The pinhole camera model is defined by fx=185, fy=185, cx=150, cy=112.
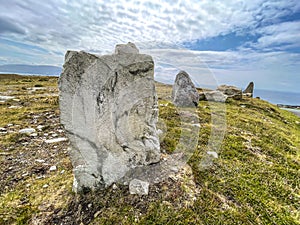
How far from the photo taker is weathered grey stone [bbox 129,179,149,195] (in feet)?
12.7

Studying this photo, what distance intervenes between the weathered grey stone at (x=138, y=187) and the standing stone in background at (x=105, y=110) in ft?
1.47

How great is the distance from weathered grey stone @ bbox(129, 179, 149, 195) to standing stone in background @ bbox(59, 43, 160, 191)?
17.7 inches

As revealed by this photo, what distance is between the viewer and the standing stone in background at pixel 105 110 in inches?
153

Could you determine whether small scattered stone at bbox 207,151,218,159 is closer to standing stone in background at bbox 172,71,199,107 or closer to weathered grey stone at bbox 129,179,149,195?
weathered grey stone at bbox 129,179,149,195

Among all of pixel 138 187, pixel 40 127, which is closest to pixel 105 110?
pixel 138 187

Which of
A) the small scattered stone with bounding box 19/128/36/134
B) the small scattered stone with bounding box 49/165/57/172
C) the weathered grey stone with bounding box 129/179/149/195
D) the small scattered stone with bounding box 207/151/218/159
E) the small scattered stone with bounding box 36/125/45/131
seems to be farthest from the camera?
the small scattered stone with bounding box 36/125/45/131

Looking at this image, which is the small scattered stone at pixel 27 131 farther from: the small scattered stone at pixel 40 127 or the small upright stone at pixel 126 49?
the small upright stone at pixel 126 49

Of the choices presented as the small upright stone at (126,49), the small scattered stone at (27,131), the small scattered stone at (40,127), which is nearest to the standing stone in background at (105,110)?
the small upright stone at (126,49)

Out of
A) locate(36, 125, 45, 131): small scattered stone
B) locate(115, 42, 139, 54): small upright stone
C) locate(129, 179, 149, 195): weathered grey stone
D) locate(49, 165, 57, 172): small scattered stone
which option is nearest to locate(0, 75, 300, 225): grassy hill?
locate(49, 165, 57, 172): small scattered stone

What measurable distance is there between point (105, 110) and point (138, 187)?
1802 mm

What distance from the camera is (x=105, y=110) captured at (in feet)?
13.4

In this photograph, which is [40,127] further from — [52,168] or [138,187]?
[138,187]

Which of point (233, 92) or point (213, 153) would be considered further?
point (233, 92)

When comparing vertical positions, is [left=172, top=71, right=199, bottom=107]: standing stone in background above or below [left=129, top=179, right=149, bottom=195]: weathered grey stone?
above
